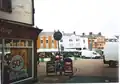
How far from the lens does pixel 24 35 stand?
695 centimetres

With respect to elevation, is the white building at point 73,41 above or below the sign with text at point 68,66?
above

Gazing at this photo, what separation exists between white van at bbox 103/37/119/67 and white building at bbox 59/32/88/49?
0.41m

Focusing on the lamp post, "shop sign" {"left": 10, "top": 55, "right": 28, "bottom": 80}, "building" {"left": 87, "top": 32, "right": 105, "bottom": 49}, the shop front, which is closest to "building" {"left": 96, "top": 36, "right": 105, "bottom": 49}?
"building" {"left": 87, "top": 32, "right": 105, "bottom": 49}

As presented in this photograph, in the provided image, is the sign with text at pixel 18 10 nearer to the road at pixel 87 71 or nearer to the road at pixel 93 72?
the road at pixel 87 71

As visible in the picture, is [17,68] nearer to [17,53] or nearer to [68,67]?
[17,53]

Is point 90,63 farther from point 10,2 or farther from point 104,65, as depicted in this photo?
point 10,2

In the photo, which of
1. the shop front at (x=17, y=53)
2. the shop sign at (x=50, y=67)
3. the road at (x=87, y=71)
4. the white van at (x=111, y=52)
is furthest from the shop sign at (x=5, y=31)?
the white van at (x=111, y=52)

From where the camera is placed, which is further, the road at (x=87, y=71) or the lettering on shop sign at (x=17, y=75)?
the lettering on shop sign at (x=17, y=75)

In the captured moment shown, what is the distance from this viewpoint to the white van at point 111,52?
644cm

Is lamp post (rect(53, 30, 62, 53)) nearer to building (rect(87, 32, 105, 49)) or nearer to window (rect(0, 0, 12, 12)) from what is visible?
building (rect(87, 32, 105, 49))

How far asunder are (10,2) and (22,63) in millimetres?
1239

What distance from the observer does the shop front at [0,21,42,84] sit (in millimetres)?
6754

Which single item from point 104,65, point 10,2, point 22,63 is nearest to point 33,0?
point 10,2

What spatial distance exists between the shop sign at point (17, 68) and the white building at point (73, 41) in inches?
35.6
